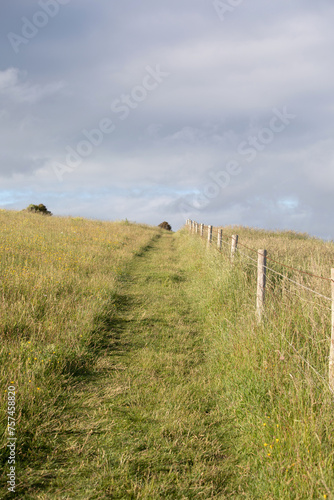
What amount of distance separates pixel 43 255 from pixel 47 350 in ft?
21.3

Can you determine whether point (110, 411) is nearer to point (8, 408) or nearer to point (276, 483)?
point (8, 408)

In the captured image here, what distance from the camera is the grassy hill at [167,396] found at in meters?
2.62

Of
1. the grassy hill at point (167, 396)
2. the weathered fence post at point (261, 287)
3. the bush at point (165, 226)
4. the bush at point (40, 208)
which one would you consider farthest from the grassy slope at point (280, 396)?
the bush at point (165, 226)

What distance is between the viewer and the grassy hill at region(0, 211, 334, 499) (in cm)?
262

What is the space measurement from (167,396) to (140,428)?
653 mm

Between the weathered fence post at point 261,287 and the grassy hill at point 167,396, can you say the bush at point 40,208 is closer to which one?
the grassy hill at point 167,396

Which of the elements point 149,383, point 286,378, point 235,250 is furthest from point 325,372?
point 235,250

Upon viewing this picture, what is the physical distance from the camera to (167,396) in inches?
152

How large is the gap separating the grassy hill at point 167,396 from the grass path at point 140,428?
12 mm

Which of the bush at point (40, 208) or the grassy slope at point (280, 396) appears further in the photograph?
the bush at point (40, 208)

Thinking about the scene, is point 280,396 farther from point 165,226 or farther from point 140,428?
point 165,226

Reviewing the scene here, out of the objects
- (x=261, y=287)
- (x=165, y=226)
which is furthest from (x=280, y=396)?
(x=165, y=226)

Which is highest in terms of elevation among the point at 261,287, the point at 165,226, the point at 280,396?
the point at 165,226

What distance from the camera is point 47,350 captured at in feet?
14.1
